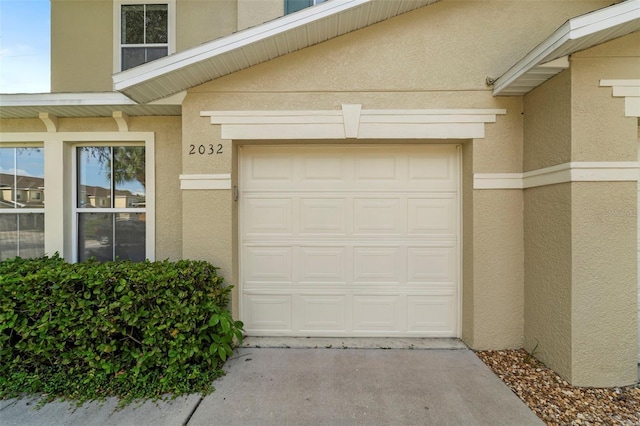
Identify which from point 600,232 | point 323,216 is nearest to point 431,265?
point 323,216

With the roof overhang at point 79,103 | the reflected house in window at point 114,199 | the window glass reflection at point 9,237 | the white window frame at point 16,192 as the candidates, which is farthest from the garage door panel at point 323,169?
the window glass reflection at point 9,237

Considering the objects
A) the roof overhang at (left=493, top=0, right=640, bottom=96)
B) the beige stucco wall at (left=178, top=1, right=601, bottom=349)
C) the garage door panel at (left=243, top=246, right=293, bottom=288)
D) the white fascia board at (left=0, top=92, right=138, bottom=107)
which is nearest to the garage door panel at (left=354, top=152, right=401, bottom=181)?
the beige stucco wall at (left=178, top=1, right=601, bottom=349)

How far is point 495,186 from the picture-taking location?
11.2 ft

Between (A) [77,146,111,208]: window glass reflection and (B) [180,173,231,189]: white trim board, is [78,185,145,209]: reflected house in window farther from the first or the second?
(B) [180,173,231,189]: white trim board

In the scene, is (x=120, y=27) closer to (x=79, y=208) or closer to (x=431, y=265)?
(x=79, y=208)

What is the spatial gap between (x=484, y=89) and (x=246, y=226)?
3384mm

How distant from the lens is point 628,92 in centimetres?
280

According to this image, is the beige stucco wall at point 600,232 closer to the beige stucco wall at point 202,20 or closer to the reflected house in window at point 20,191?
the beige stucco wall at point 202,20

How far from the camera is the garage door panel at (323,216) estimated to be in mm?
3795

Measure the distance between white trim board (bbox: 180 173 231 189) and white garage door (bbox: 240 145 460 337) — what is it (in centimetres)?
33

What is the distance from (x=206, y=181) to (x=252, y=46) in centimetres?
161

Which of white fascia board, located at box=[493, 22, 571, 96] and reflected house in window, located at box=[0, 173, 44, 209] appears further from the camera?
reflected house in window, located at box=[0, 173, 44, 209]

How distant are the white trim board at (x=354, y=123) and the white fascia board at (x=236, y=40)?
613 mm

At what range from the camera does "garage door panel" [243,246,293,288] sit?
12.6 feet
